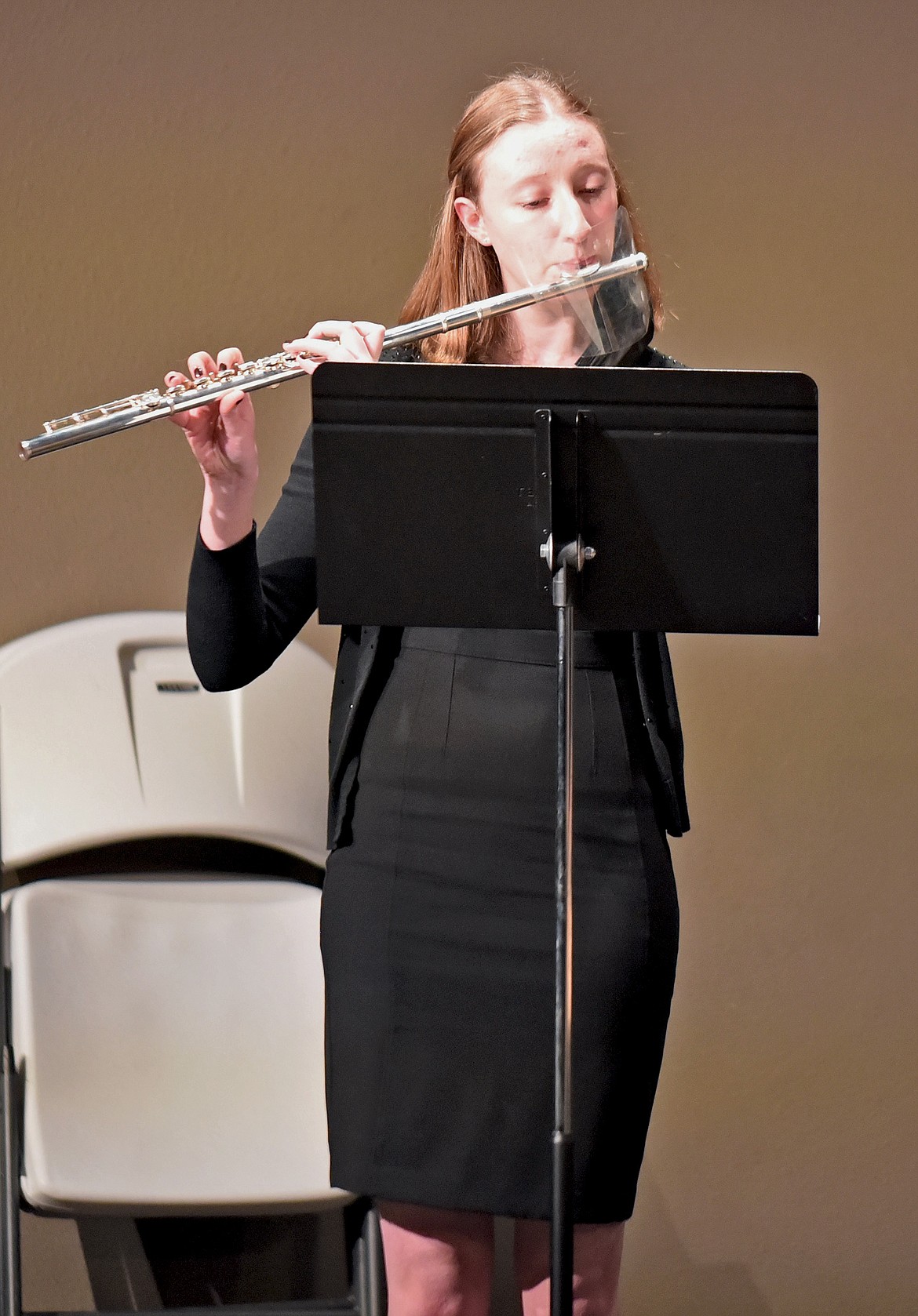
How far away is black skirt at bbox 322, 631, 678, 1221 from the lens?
142cm

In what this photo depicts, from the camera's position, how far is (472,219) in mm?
1615

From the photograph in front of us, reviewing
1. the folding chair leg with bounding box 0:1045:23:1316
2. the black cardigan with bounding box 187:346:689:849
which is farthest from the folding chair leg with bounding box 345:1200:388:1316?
the black cardigan with bounding box 187:346:689:849

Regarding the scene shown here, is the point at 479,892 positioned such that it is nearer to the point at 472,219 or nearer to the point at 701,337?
the point at 472,219

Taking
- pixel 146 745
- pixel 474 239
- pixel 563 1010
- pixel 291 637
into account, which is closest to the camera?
pixel 563 1010

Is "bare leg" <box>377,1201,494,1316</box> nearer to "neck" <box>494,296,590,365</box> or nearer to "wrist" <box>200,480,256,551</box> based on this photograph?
"wrist" <box>200,480,256,551</box>

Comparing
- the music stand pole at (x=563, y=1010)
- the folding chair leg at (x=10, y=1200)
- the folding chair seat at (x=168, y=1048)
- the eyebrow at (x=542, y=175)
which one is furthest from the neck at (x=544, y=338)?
the folding chair leg at (x=10, y=1200)

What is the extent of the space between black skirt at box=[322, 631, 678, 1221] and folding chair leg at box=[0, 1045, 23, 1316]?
643 mm

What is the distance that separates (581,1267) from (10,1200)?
0.81m

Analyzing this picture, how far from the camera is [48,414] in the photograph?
230 centimetres

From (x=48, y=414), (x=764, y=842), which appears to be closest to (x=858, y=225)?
(x=764, y=842)

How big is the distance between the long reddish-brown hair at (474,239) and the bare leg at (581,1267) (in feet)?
2.82

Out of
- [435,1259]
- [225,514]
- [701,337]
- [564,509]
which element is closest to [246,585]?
[225,514]

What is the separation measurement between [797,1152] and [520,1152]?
1.27 meters

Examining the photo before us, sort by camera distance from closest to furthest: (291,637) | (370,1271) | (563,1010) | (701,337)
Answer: (563,1010) → (291,637) → (370,1271) → (701,337)
